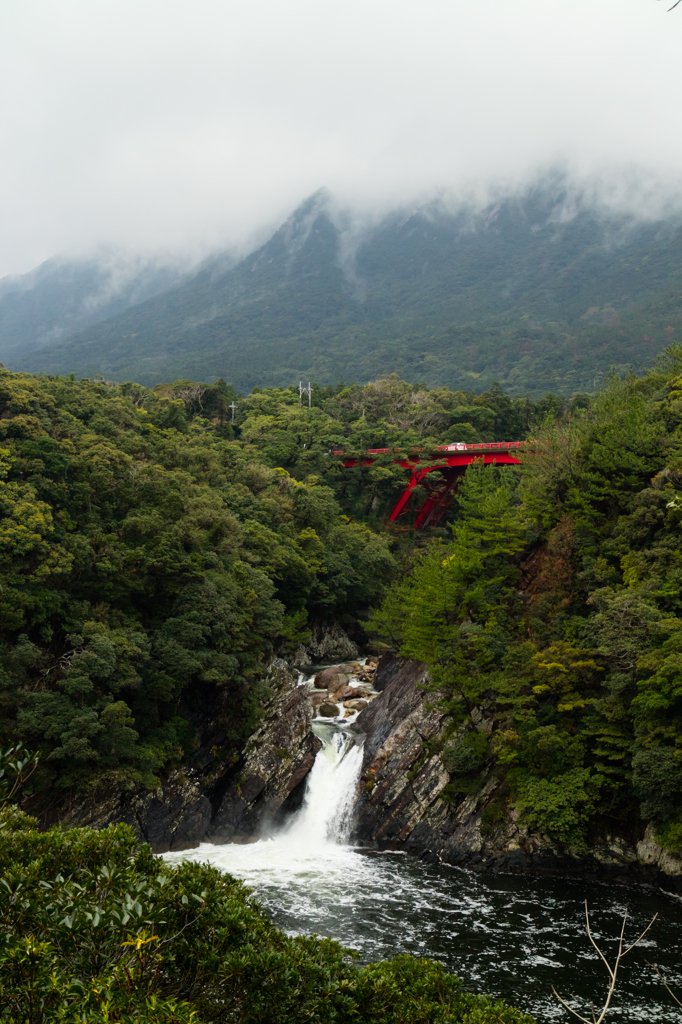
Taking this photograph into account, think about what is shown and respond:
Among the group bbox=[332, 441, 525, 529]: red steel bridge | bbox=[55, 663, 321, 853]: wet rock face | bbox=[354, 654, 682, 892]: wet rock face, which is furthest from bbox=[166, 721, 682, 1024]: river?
bbox=[332, 441, 525, 529]: red steel bridge

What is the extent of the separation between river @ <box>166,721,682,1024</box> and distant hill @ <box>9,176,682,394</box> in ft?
250

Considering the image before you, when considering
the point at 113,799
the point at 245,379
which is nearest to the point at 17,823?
the point at 113,799

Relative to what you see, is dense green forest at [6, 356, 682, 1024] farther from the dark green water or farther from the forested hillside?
the dark green water

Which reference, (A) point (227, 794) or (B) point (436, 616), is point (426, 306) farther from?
(A) point (227, 794)

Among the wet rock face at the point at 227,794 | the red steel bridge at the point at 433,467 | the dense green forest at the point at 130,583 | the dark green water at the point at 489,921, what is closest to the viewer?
the dark green water at the point at 489,921

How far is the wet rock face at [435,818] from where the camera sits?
61.5ft

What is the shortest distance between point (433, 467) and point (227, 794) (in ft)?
99.7

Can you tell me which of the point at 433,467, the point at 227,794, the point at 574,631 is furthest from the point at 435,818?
the point at 433,467

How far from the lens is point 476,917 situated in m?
17.1

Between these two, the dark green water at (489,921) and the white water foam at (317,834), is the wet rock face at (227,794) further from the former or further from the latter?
the dark green water at (489,921)

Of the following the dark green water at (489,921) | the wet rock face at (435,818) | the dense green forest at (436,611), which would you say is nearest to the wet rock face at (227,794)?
the dense green forest at (436,611)

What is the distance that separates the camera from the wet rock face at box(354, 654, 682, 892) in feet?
61.5

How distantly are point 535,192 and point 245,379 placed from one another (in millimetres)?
116319

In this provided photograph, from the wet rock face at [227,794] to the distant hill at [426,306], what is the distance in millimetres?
72216
